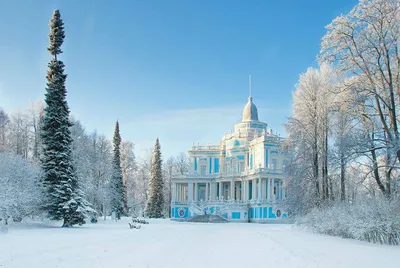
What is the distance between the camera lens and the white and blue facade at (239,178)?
163 feet

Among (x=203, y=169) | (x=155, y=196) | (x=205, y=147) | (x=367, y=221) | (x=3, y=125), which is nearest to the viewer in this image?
(x=367, y=221)

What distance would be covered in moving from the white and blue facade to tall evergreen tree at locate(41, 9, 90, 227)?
82.6ft

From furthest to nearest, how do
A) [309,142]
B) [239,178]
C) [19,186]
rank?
[239,178] → [309,142] → [19,186]

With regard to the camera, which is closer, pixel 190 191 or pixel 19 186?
pixel 19 186

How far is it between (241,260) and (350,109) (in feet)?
38.4

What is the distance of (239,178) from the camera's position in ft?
182

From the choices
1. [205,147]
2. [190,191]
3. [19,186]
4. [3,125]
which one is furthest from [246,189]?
[19,186]

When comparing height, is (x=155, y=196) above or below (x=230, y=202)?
above

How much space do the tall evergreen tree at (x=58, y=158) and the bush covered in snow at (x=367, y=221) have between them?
15.2 meters

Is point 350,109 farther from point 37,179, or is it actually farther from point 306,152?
point 37,179

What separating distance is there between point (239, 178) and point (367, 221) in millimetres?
38432

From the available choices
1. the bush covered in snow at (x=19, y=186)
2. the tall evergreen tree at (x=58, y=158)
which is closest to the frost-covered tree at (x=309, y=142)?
the tall evergreen tree at (x=58, y=158)

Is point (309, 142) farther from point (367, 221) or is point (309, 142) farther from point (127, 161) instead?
point (127, 161)

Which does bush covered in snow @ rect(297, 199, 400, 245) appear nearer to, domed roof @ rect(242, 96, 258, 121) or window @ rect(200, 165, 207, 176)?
window @ rect(200, 165, 207, 176)
